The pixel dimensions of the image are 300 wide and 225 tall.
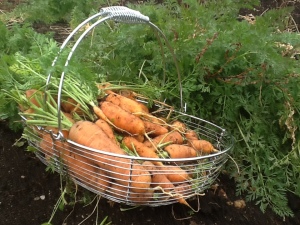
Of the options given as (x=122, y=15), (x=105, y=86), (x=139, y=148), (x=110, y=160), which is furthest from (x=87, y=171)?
(x=122, y=15)

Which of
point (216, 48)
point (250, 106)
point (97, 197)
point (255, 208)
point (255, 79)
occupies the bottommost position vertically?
point (255, 208)

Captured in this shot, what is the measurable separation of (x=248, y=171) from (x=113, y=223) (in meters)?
0.73

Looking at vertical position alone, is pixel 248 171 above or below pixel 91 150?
below

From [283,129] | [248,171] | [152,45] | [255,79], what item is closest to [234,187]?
[248,171]

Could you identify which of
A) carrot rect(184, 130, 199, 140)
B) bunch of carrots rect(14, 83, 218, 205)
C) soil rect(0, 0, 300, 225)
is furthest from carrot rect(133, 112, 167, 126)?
soil rect(0, 0, 300, 225)

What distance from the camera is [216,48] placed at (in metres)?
1.95

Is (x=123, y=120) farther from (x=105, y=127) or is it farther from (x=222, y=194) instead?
(x=222, y=194)

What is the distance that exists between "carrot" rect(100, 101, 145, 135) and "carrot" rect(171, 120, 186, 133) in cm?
16

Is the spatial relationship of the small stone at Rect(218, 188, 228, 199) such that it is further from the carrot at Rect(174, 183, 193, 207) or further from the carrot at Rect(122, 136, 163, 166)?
the carrot at Rect(122, 136, 163, 166)

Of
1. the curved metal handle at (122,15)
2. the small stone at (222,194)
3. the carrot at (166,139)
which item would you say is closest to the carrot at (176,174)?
the carrot at (166,139)

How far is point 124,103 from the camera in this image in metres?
1.73

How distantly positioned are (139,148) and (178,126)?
25cm

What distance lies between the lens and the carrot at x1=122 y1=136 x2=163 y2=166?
158cm

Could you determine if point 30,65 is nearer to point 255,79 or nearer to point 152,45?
point 152,45
